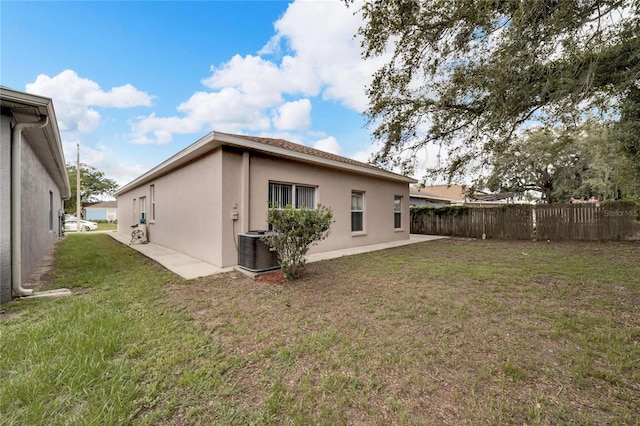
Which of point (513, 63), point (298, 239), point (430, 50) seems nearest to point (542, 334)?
point (298, 239)

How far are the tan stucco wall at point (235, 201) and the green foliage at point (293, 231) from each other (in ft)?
5.28

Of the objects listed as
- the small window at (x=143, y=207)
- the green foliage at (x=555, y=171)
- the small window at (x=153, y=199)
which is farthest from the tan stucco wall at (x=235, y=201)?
the green foliage at (x=555, y=171)

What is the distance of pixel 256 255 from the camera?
5148mm

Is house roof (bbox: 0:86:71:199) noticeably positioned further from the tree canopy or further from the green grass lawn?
the tree canopy

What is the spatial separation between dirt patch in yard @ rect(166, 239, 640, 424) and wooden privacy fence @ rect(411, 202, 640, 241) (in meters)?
6.71

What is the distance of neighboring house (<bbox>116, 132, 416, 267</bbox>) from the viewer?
589cm

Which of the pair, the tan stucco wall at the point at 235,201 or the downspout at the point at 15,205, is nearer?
the downspout at the point at 15,205

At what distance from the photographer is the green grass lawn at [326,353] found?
70.6 inches

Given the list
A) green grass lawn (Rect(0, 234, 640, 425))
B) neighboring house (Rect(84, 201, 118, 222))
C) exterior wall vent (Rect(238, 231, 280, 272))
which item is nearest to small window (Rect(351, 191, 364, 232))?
exterior wall vent (Rect(238, 231, 280, 272))

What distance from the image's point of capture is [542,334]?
2803 mm

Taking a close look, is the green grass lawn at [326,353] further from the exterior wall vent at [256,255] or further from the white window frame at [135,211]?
the white window frame at [135,211]

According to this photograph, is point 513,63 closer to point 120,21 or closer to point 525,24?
point 525,24

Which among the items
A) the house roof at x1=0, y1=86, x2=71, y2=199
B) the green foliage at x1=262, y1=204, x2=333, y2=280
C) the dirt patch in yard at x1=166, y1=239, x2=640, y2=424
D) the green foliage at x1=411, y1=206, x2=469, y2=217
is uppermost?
the house roof at x1=0, y1=86, x2=71, y2=199

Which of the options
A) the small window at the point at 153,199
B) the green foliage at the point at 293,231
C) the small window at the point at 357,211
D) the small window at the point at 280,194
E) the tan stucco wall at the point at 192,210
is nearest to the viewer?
the green foliage at the point at 293,231
